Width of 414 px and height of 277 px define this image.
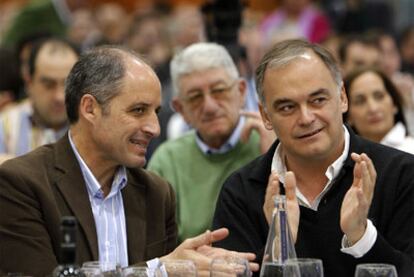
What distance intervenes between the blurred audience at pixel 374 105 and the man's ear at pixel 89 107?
215 centimetres

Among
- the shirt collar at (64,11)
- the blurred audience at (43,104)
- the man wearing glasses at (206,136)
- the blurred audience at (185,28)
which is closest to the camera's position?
the man wearing glasses at (206,136)

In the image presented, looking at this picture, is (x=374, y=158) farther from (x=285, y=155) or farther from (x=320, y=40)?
(x=320, y=40)

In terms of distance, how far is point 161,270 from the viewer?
303cm

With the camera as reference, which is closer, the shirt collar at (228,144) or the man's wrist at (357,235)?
the man's wrist at (357,235)

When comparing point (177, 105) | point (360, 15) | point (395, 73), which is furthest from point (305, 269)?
point (360, 15)

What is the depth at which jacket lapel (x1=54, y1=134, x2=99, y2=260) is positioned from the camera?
12.3 ft

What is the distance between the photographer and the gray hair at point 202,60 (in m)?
5.23

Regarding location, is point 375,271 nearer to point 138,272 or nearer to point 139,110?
point 138,272

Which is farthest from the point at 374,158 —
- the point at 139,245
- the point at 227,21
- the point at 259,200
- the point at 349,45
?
the point at 349,45

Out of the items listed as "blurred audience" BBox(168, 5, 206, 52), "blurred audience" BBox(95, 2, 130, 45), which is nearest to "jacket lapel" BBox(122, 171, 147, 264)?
"blurred audience" BBox(168, 5, 206, 52)

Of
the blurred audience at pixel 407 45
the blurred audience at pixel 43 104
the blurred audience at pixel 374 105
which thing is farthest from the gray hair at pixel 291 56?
the blurred audience at pixel 407 45

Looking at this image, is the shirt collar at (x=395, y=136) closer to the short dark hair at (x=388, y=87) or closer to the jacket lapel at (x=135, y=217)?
the short dark hair at (x=388, y=87)

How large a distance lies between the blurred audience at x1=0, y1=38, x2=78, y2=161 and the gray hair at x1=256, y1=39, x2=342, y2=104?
8.13 feet

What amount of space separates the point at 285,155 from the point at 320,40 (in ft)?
20.8
